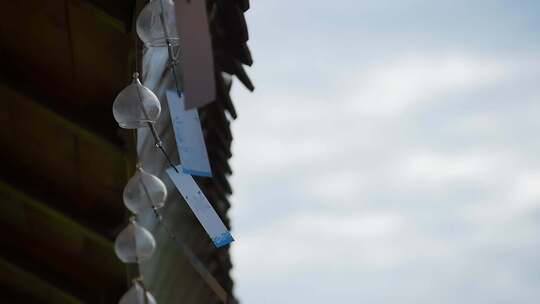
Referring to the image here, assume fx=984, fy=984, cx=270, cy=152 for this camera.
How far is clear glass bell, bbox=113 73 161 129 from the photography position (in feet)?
12.0

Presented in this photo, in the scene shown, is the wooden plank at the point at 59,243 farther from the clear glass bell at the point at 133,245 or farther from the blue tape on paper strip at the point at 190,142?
the blue tape on paper strip at the point at 190,142

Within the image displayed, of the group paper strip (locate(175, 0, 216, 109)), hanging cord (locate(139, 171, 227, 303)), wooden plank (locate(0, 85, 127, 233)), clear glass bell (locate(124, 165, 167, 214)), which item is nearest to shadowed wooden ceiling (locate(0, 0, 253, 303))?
wooden plank (locate(0, 85, 127, 233))

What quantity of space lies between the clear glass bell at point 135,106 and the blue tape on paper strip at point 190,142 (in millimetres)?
205

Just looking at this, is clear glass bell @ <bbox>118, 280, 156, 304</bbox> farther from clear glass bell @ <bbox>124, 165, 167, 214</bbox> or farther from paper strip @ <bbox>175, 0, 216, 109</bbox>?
paper strip @ <bbox>175, 0, 216, 109</bbox>

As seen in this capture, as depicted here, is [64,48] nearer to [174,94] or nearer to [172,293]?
[174,94]

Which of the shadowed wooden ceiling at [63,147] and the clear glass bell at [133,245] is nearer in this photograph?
the shadowed wooden ceiling at [63,147]

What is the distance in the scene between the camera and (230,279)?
11781 mm

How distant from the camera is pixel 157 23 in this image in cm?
342

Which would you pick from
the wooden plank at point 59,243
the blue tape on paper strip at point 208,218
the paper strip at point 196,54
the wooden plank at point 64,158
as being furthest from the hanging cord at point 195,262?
the paper strip at point 196,54

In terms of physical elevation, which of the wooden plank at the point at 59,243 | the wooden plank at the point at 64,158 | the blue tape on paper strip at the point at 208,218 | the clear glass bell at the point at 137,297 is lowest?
the clear glass bell at the point at 137,297

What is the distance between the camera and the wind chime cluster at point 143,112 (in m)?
3.42

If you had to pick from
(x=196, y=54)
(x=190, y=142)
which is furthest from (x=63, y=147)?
(x=196, y=54)

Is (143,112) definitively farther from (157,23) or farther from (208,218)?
(208,218)

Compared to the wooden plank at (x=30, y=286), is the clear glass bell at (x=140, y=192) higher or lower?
higher
